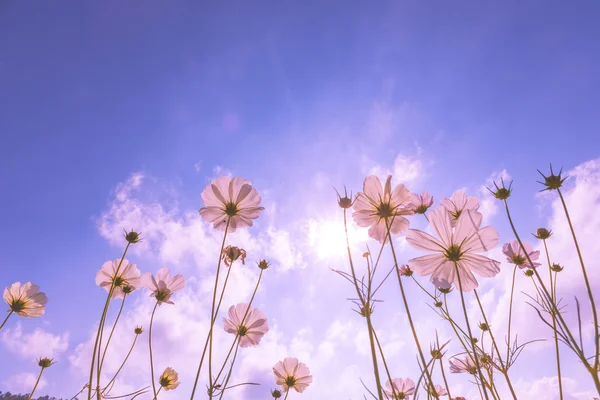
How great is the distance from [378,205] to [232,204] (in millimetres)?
771

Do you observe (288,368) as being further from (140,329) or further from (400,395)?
(140,329)

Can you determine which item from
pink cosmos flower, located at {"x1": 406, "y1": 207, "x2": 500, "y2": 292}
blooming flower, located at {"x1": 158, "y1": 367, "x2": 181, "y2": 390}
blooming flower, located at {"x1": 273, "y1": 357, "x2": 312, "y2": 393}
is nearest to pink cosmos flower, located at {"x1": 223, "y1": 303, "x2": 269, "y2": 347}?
blooming flower, located at {"x1": 273, "y1": 357, "x2": 312, "y2": 393}

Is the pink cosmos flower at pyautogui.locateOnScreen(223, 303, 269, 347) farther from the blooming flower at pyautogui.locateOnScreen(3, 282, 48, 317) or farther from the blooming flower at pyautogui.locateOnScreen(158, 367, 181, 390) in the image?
the blooming flower at pyautogui.locateOnScreen(3, 282, 48, 317)

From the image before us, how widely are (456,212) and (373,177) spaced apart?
0.69 meters

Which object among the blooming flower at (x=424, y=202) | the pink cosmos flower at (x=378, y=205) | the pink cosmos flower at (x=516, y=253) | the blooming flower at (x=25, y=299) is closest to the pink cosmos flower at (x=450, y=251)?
the pink cosmos flower at (x=378, y=205)

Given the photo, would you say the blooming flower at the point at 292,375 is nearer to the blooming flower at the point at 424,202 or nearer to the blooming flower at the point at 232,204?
the blooming flower at the point at 232,204

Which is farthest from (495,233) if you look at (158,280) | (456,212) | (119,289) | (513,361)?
(119,289)

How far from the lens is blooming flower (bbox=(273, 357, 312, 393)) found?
101 inches

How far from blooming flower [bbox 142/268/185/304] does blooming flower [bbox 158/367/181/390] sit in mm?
736

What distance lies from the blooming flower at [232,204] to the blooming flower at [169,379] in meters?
1.49

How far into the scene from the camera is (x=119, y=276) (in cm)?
208

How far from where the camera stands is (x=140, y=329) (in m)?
2.90

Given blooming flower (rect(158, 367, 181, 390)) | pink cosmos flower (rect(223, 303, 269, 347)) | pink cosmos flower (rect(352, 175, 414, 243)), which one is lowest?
blooming flower (rect(158, 367, 181, 390))

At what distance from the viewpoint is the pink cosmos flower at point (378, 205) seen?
133cm
